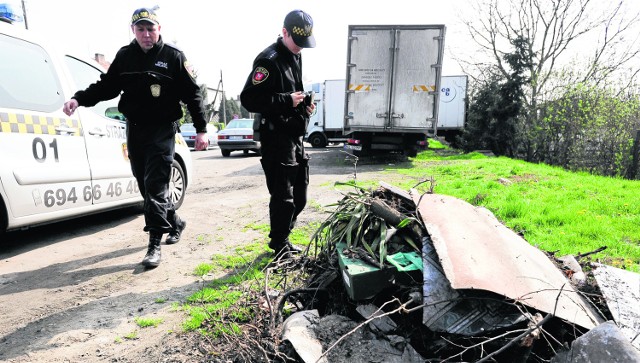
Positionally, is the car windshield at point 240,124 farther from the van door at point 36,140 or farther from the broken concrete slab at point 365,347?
the broken concrete slab at point 365,347

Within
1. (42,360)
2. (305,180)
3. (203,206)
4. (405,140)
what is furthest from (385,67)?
(42,360)

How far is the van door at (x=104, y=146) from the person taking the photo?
4.02 meters

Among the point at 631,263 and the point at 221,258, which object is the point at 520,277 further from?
the point at 221,258

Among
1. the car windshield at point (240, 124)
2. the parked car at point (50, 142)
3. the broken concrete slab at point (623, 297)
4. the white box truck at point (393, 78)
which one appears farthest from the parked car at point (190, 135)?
the broken concrete slab at point (623, 297)

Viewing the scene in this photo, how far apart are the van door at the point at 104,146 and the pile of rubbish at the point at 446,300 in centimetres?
290

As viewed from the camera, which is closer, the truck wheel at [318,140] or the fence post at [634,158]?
the fence post at [634,158]

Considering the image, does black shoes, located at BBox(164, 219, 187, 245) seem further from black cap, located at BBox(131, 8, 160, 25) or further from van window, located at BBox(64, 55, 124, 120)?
black cap, located at BBox(131, 8, 160, 25)

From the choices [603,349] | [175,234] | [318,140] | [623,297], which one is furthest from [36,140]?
[318,140]

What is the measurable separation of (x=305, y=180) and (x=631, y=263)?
2.61 meters

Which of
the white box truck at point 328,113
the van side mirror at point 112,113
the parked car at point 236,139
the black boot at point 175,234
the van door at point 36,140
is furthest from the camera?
the white box truck at point 328,113

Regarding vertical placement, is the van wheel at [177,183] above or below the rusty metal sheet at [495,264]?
below

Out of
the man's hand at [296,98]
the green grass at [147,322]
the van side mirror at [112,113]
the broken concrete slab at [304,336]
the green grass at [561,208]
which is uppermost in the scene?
the man's hand at [296,98]

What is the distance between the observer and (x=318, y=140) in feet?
63.6

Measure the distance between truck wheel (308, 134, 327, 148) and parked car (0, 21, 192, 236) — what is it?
15.0 meters
